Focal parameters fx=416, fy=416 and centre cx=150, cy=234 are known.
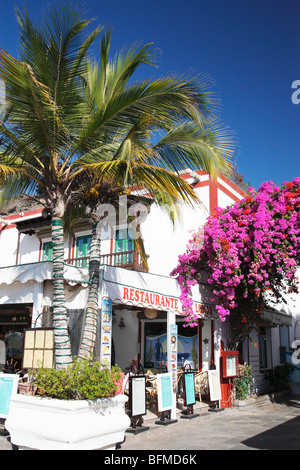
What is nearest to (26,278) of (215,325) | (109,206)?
(109,206)

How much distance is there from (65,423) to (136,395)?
2.69 meters

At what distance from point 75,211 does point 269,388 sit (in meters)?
10.5

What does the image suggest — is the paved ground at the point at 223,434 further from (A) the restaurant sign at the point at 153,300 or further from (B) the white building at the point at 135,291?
(A) the restaurant sign at the point at 153,300

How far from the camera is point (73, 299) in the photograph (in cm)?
976

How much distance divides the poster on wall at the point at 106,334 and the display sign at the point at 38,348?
1054 mm

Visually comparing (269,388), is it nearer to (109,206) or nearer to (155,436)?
(155,436)

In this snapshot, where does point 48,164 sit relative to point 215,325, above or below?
above

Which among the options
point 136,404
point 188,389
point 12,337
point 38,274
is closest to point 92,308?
point 38,274

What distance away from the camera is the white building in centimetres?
965

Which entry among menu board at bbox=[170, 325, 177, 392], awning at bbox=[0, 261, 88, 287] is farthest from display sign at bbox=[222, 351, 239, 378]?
awning at bbox=[0, 261, 88, 287]

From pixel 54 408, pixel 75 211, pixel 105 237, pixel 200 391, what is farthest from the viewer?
pixel 105 237

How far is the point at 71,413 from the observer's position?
627 centimetres

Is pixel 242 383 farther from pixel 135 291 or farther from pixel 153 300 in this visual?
pixel 135 291

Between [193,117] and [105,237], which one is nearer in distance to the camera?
[193,117]
